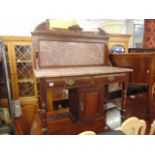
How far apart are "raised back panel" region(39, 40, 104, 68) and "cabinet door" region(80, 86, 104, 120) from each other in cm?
42

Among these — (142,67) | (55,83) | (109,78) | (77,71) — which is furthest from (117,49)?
(55,83)

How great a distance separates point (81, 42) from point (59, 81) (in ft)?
2.37

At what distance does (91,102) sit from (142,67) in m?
0.81

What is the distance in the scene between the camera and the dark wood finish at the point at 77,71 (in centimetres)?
134

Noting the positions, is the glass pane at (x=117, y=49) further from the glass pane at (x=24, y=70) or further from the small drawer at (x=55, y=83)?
the glass pane at (x=24, y=70)

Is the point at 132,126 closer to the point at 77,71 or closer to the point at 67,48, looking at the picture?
the point at 77,71

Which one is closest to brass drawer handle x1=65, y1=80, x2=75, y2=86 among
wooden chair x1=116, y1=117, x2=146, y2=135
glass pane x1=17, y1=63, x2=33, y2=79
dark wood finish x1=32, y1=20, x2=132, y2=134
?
dark wood finish x1=32, y1=20, x2=132, y2=134

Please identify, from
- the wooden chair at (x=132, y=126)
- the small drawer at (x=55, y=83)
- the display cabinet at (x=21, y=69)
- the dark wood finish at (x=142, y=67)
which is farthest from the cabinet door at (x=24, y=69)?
the wooden chair at (x=132, y=126)

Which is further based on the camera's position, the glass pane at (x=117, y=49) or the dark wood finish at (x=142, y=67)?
the glass pane at (x=117, y=49)

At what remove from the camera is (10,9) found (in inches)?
19.9

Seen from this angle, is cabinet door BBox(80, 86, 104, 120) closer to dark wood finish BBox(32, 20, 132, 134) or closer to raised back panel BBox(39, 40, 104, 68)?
dark wood finish BBox(32, 20, 132, 134)

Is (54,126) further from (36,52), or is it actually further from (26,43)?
(26,43)

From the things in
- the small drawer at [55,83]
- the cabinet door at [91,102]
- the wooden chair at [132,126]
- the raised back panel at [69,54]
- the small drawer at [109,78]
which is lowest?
the cabinet door at [91,102]
